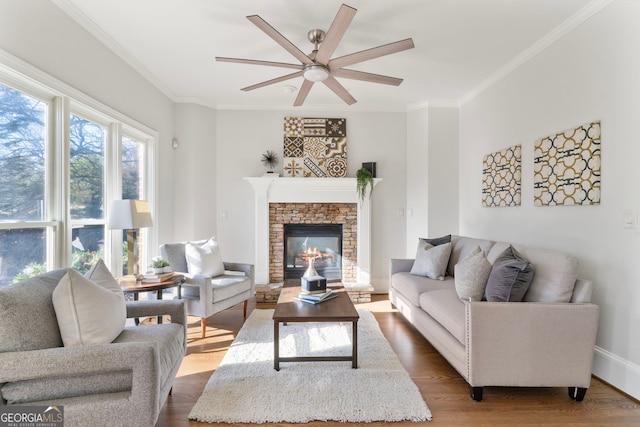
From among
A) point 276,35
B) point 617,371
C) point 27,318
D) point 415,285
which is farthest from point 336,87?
point 617,371

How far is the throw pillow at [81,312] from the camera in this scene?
1.47 meters

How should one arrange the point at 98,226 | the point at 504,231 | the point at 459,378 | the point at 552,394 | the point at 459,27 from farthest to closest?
1. the point at 504,231
2. the point at 98,226
3. the point at 459,27
4. the point at 459,378
5. the point at 552,394

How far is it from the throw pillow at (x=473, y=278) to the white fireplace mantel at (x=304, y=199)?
1.99 metres

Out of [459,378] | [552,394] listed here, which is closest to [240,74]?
[459,378]

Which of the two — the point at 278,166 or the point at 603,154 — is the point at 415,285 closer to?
the point at 603,154

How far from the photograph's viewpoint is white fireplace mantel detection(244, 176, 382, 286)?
441 centimetres

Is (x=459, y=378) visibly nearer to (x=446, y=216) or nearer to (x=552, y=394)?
(x=552, y=394)

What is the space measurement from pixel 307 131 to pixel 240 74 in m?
1.35

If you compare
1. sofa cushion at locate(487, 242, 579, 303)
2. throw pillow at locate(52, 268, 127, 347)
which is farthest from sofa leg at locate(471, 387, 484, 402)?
throw pillow at locate(52, 268, 127, 347)

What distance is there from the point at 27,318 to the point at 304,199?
335 centimetres

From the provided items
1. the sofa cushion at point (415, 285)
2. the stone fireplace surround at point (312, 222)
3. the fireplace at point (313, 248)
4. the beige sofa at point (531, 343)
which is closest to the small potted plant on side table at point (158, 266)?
the stone fireplace surround at point (312, 222)

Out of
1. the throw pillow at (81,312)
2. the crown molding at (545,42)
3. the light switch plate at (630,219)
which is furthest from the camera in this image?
the crown molding at (545,42)

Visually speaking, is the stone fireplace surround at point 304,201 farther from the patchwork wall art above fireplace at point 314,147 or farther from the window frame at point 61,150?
the window frame at point 61,150

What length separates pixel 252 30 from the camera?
264 cm
